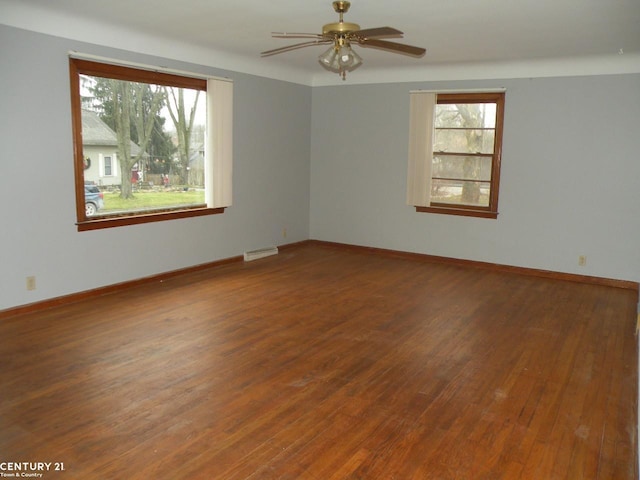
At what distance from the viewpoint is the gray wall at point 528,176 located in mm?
5910

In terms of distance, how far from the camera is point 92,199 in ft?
16.9

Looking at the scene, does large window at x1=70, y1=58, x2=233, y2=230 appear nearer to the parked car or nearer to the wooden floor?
the parked car

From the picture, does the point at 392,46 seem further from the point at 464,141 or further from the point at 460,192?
the point at 460,192

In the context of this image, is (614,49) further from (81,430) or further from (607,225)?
(81,430)

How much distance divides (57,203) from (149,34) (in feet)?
6.28

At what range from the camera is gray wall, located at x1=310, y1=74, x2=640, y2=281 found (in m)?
5.91

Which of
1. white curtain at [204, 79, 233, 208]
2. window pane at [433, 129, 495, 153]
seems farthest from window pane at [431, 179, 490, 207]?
white curtain at [204, 79, 233, 208]

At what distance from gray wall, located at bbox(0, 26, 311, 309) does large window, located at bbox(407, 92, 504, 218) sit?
6.78 feet

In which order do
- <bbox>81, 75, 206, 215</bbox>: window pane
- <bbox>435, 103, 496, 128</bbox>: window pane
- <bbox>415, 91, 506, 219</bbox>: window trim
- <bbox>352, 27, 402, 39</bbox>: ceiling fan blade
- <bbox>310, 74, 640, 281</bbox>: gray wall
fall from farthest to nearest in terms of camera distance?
<bbox>435, 103, 496, 128</bbox>: window pane → <bbox>415, 91, 506, 219</bbox>: window trim → <bbox>310, 74, 640, 281</bbox>: gray wall → <bbox>81, 75, 206, 215</bbox>: window pane → <bbox>352, 27, 402, 39</bbox>: ceiling fan blade

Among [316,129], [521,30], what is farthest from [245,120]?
[521,30]

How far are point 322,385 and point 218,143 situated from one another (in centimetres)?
380

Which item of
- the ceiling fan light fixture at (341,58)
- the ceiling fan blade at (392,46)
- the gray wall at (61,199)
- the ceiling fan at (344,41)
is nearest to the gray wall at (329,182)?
the gray wall at (61,199)

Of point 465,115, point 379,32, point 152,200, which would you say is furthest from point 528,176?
point 152,200

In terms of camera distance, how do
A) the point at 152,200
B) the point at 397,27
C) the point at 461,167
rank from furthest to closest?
the point at 461,167 < the point at 152,200 < the point at 397,27
